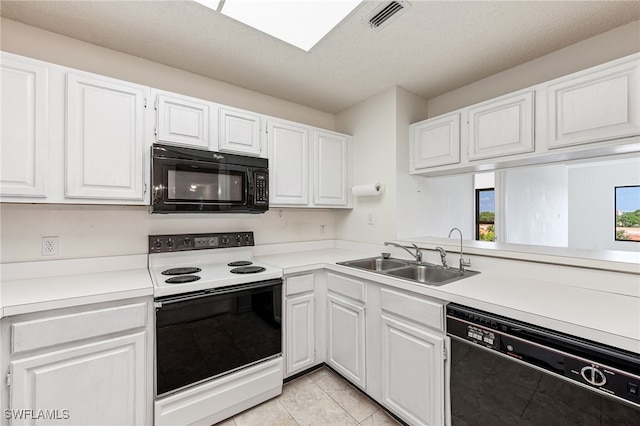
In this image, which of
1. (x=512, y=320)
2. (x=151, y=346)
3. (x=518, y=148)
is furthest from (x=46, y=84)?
(x=518, y=148)

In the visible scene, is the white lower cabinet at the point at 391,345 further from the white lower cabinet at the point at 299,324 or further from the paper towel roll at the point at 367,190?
the paper towel roll at the point at 367,190

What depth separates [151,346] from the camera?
150 centimetres

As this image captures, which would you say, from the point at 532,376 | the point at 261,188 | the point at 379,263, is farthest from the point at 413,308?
the point at 261,188

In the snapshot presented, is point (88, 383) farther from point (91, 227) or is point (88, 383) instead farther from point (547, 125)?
point (547, 125)

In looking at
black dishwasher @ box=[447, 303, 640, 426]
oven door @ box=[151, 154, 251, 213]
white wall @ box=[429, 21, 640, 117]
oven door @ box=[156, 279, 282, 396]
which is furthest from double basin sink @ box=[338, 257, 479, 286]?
white wall @ box=[429, 21, 640, 117]

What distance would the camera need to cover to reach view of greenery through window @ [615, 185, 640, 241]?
5.07 m

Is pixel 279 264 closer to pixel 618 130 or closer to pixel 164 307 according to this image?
pixel 164 307

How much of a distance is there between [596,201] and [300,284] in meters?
6.66

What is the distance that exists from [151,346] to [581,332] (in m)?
1.98

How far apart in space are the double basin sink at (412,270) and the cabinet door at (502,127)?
0.88m

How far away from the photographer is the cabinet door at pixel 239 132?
2.05 metres

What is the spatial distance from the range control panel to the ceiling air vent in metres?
1.83

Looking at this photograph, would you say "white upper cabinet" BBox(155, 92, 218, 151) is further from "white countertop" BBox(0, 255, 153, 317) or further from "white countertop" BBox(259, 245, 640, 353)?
"white countertop" BBox(259, 245, 640, 353)

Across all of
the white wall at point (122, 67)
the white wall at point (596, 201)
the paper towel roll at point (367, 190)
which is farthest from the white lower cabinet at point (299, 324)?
the white wall at point (596, 201)
